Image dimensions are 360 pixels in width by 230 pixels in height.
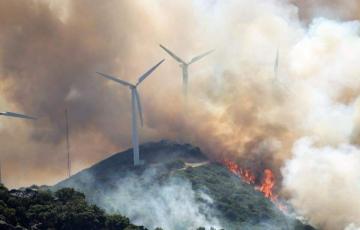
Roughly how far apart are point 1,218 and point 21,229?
479 cm

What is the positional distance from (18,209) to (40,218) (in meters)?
4.43

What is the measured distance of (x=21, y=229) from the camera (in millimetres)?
191375

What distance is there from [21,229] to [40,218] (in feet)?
28.8

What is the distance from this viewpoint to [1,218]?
618 feet

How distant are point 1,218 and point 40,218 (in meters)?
12.5

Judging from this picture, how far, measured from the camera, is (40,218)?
655ft

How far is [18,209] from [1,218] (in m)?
10.7

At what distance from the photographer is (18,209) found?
199125mm

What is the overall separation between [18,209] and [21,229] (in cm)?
845
